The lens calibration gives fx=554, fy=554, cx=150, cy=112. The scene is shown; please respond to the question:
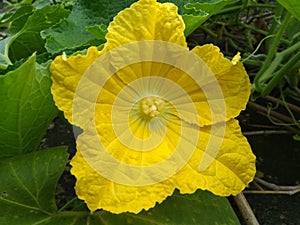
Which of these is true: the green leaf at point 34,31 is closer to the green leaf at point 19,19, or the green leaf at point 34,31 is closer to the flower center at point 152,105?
the green leaf at point 19,19

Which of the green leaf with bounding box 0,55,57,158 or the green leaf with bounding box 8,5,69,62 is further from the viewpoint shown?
the green leaf with bounding box 8,5,69,62

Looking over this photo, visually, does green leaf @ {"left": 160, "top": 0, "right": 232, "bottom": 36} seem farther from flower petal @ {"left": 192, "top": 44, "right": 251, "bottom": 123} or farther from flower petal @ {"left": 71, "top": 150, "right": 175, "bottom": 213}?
flower petal @ {"left": 71, "top": 150, "right": 175, "bottom": 213}

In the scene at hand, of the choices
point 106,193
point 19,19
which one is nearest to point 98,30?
point 106,193

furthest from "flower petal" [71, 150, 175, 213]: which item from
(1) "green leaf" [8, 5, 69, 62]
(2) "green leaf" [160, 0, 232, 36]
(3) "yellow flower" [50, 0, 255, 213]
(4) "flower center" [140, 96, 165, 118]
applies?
(1) "green leaf" [8, 5, 69, 62]

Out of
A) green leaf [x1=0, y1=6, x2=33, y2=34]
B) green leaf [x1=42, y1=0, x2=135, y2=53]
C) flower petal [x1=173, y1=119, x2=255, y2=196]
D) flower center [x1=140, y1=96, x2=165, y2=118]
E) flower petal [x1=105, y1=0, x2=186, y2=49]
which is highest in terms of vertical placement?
flower petal [x1=105, y1=0, x2=186, y2=49]

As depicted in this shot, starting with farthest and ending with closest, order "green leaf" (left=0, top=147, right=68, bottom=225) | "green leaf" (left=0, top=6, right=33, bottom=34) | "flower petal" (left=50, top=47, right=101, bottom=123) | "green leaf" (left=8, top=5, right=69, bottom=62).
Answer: "green leaf" (left=0, top=6, right=33, bottom=34) < "green leaf" (left=8, top=5, right=69, bottom=62) < "green leaf" (left=0, top=147, right=68, bottom=225) < "flower petal" (left=50, top=47, right=101, bottom=123)

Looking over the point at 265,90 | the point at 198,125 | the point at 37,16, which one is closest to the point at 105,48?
the point at 198,125

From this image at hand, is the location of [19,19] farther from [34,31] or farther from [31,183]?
[31,183]

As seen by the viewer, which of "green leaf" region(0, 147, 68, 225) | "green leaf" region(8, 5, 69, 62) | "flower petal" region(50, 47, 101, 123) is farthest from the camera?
"green leaf" region(8, 5, 69, 62)
